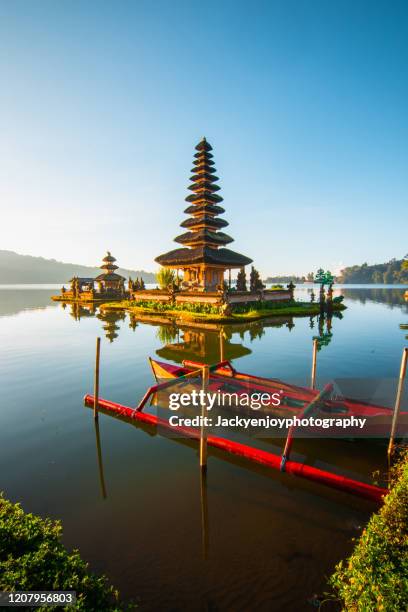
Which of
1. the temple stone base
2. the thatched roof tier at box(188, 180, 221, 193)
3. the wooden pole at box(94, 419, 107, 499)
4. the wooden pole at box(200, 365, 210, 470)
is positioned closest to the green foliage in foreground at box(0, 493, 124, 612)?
the wooden pole at box(94, 419, 107, 499)

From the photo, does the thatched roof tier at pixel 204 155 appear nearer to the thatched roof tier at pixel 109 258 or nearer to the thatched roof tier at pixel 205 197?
the thatched roof tier at pixel 205 197

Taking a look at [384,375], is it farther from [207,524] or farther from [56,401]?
[56,401]

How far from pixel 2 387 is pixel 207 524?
12239mm

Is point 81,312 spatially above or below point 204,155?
below

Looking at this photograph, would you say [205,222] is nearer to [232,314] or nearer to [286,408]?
[232,314]

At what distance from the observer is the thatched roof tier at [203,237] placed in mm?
40156

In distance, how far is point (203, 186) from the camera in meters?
44.6

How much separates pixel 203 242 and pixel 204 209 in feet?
19.6

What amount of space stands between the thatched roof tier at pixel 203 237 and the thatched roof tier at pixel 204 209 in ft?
9.87

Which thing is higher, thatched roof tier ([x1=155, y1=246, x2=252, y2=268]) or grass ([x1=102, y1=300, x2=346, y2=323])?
thatched roof tier ([x1=155, y1=246, x2=252, y2=268])

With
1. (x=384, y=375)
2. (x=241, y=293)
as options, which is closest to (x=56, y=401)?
(x=384, y=375)

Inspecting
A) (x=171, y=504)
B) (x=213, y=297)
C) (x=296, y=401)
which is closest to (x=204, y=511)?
(x=171, y=504)

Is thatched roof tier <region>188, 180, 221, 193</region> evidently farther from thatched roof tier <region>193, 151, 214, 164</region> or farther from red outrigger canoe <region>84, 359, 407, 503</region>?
red outrigger canoe <region>84, 359, 407, 503</region>

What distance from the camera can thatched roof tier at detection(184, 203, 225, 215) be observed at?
42812mm
